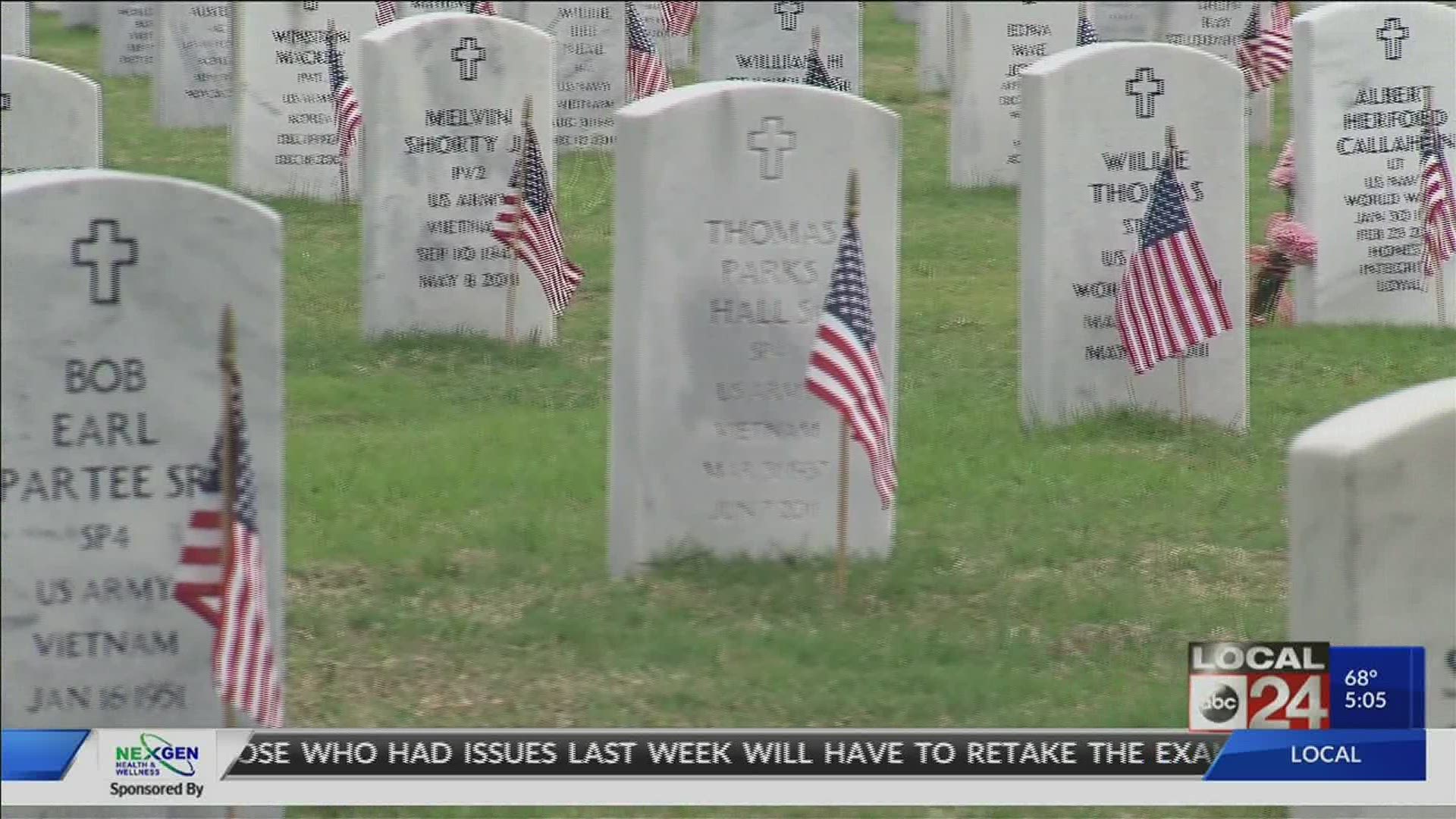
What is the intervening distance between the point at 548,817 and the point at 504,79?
289 inches

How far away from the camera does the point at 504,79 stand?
14.1m

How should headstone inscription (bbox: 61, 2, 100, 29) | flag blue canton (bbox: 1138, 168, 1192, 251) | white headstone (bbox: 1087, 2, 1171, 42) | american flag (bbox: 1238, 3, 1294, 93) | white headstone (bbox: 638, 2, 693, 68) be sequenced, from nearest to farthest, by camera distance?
flag blue canton (bbox: 1138, 168, 1192, 251) < american flag (bbox: 1238, 3, 1294, 93) < white headstone (bbox: 638, 2, 693, 68) < white headstone (bbox: 1087, 2, 1171, 42) < headstone inscription (bbox: 61, 2, 100, 29)

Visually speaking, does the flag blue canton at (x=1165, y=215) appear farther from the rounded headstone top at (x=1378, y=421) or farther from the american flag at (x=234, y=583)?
the american flag at (x=234, y=583)

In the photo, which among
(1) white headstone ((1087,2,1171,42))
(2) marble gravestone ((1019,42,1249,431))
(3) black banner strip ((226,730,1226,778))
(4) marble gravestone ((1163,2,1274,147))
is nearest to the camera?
(3) black banner strip ((226,730,1226,778))

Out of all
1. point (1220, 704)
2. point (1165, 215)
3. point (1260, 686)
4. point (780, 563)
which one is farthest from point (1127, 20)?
point (1260, 686)

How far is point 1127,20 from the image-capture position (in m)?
25.4

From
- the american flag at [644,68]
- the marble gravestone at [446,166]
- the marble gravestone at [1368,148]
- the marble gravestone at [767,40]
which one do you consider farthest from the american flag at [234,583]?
the marble gravestone at [767,40]

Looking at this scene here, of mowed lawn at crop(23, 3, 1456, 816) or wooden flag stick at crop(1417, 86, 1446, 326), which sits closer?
mowed lawn at crop(23, 3, 1456, 816)

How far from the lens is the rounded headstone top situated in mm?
6094

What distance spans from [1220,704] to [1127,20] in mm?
19149

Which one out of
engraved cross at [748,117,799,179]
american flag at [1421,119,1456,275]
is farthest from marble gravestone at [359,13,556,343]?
→ american flag at [1421,119,1456,275]

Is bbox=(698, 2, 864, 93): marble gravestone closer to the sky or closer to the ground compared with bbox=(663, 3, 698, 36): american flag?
closer to the ground

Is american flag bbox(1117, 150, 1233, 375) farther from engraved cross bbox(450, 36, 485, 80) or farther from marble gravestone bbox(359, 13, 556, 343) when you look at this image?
engraved cross bbox(450, 36, 485, 80)

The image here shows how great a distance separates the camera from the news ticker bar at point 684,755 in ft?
22.5
